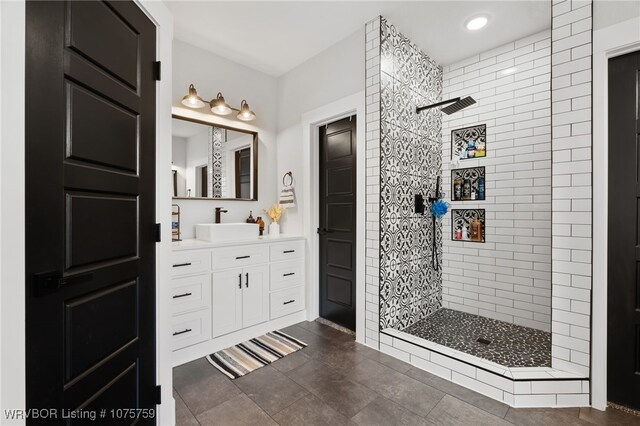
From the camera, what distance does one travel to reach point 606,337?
5.95ft

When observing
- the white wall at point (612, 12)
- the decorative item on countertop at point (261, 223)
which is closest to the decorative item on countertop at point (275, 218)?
the decorative item on countertop at point (261, 223)

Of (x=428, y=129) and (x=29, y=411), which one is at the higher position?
(x=428, y=129)

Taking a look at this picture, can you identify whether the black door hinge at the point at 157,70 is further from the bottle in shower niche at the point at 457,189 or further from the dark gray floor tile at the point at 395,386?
the bottle in shower niche at the point at 457,189

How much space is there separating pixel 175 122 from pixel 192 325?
1962mm

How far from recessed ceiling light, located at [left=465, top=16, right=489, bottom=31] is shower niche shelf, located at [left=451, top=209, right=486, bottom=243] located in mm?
1804

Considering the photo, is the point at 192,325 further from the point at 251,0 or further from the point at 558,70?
the point at 558,70

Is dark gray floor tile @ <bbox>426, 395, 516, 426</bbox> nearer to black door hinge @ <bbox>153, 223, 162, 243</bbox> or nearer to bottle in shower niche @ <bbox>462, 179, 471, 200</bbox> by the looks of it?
black door hinge @ <bbox>153, 223, 162, 243</bbox>

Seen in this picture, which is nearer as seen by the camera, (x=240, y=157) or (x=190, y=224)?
(x=190, y=224)

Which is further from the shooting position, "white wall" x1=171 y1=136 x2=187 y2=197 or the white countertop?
"white wall" x1=171 y1=136 x2=187 y2=197

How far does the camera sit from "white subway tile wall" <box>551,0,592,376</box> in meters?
1.83

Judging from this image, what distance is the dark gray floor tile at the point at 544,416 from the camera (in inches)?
67.5

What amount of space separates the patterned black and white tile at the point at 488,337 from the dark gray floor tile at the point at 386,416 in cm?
83
